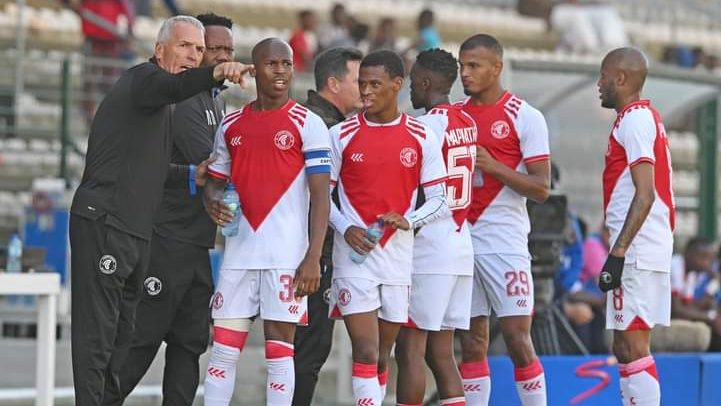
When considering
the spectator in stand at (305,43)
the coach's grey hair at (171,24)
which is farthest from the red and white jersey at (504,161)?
the spectator in stand at (305,43)

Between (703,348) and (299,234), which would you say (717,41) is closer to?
(703,348)

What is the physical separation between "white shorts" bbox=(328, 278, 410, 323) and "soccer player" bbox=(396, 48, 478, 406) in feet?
0.66

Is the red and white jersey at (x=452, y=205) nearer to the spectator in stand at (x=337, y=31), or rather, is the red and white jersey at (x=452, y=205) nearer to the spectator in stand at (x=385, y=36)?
the spectator in stand at (x=337, y=31)

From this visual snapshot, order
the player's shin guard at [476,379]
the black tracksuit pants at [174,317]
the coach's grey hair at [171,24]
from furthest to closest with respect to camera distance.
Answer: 1. the player's shin guard at [476,379]
2. the black tracksuit pants at [174,317]
3. the coach's grey hair at [171,24]

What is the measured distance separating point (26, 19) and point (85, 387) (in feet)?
39.2

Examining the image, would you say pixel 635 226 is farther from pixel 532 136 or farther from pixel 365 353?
pixel 365 353

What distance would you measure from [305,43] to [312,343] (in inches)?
452

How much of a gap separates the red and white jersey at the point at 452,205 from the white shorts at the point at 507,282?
32 cm

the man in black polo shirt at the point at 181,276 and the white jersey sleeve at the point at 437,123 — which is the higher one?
the white jersey sleeve at the point at 437,123

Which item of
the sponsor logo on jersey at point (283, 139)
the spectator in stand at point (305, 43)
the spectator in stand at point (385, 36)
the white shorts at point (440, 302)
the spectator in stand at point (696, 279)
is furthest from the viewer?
the spectator in stand at point (385, 36)

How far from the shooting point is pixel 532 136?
26.5ft

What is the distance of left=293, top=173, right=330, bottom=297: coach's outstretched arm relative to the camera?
7.35m

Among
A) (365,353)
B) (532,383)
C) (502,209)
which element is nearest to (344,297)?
(365,353)

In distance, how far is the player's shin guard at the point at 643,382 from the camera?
8.15m
